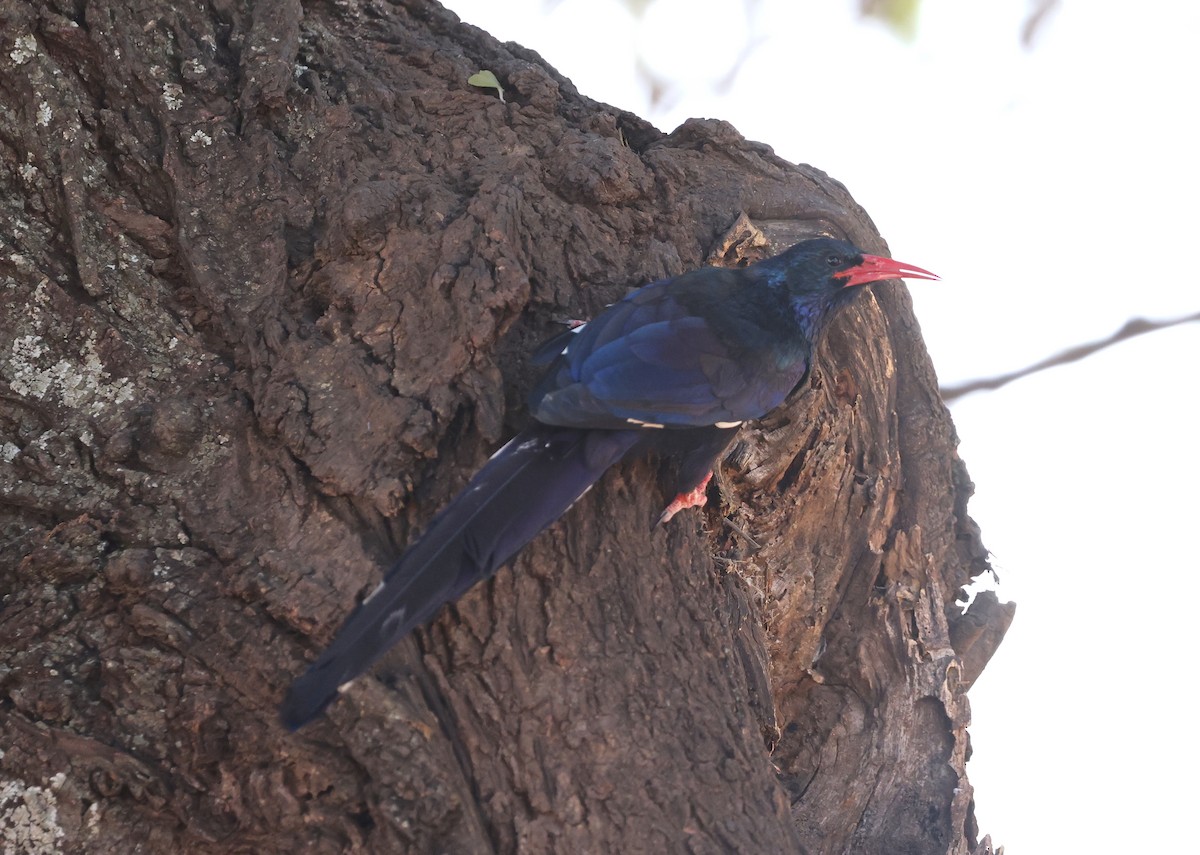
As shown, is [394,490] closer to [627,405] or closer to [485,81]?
[627,405]

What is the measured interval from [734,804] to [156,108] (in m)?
1.83

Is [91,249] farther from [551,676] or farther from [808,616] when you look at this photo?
[808,616]

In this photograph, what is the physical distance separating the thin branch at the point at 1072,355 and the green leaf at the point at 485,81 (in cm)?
302

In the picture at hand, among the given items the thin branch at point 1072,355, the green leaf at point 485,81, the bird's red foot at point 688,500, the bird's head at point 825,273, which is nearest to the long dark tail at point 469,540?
the bird's red foot at point 688,500

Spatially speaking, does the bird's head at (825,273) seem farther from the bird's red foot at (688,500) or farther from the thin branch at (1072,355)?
the thin branch at (1072,355)

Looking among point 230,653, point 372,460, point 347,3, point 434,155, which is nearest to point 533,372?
point 372,460

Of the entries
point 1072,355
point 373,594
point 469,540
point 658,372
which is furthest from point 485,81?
point 1072,355

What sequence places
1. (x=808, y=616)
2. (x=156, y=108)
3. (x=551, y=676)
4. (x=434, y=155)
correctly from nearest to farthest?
1. (x=551, y=676)
2. (x=156, y=108)
3. (x=434, y=155)
4. (x=808, y=616)

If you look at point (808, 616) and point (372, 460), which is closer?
point (372, 460)

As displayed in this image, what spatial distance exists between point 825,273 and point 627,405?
847 mm

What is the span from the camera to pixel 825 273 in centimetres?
285

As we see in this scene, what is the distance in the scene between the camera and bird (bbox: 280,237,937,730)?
1.80m

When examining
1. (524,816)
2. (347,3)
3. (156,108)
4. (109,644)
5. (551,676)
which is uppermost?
(347,3)

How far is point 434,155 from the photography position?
2.61 m
